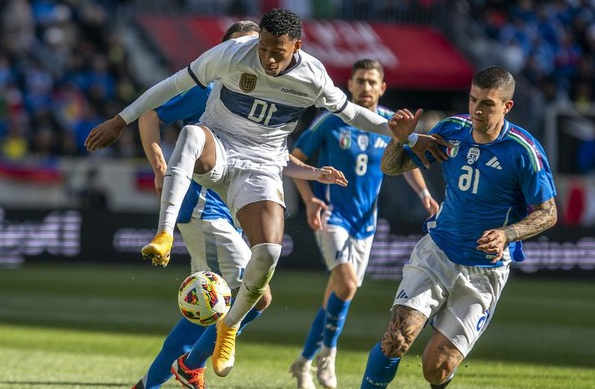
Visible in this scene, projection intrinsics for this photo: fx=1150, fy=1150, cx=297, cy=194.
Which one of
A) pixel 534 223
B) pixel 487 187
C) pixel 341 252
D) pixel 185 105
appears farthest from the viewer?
pixel 341 252

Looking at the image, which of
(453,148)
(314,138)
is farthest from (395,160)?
(314,138)

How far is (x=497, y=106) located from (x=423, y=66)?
1895cm

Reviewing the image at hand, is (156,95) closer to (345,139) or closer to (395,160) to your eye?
(395,160)

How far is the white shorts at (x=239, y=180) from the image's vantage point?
7.48m

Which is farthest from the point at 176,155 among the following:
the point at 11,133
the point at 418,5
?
the point at 418,5

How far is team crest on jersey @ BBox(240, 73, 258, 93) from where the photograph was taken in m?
7.41

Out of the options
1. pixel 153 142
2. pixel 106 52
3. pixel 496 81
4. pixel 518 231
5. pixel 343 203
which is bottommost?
pixel 106 52

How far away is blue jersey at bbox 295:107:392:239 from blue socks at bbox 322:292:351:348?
699 mm

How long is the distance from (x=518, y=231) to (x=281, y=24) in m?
1.97

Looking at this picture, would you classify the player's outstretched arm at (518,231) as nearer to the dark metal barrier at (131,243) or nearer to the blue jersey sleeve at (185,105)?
the blue jersey sleeve at (185,105)

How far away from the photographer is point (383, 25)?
27125 mm

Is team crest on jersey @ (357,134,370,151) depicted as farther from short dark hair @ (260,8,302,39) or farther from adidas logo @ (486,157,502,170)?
short dark hair @ (260,8,302,39)

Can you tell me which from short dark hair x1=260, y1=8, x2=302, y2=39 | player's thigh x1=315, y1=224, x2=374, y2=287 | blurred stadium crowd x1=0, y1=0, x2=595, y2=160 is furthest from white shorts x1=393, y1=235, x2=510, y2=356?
blurred stadium crowd x1=0, y1=0, x2=595, y2=160

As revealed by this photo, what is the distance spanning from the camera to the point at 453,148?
7.61m
